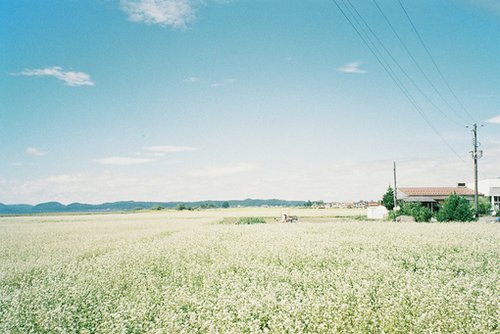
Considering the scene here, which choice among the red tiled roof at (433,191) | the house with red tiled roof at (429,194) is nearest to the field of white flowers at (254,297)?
the house with red tiled roof at (429,194)

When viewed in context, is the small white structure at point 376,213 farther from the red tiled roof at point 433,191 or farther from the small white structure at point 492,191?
Result: the small white structure at point 492,191

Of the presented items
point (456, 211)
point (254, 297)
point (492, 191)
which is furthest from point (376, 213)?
point (254, 297)

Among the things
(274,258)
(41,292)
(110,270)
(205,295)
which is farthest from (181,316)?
(274,258)

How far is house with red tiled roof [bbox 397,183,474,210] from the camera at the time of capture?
220ft

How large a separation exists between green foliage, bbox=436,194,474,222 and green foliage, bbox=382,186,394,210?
1189 inches

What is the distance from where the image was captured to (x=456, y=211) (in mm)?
33781

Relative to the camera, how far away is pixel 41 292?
8250mm

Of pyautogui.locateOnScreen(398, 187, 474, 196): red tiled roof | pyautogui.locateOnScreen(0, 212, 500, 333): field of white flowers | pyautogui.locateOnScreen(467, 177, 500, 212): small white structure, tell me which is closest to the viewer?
pyautogui.locateOnScreen(0, 212, 500, 333): field of white flowers

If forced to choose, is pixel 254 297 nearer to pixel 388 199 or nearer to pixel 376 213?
pixel 376 213

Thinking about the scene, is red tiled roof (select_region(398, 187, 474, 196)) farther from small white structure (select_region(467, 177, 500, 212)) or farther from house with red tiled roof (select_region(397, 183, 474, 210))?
small white structure (select_region(467, 177, 500, 212))

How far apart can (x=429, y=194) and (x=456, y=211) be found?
4074 cm

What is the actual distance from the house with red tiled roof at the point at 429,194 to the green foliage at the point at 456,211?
33900mm

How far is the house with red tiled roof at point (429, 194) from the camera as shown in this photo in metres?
67.1

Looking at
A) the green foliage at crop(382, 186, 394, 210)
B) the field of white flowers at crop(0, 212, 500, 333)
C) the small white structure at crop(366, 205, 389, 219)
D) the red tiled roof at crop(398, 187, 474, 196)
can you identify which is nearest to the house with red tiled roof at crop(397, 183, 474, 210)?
the red tiled roof at crop(398, 187, 474, 196)
